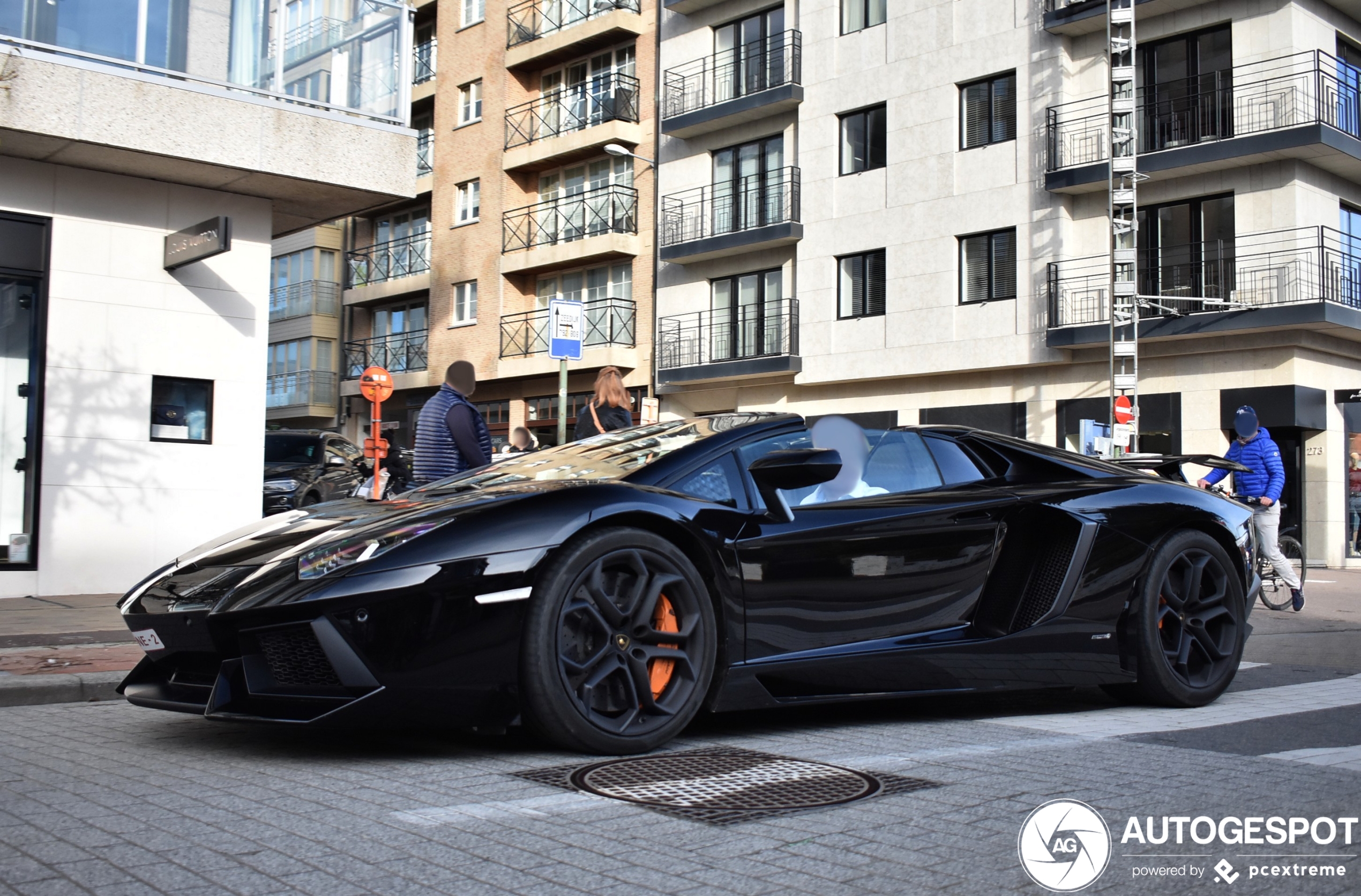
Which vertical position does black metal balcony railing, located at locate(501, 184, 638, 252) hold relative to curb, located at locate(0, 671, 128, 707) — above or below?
above

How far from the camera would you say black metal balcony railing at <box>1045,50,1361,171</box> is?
70.4 feet

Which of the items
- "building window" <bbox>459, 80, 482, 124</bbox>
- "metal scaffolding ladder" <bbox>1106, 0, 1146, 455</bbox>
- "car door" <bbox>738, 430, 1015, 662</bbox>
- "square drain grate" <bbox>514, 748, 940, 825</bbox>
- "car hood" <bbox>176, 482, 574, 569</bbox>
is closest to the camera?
"square drain grate" <bbox>514, 748, 940, 825</bbox>

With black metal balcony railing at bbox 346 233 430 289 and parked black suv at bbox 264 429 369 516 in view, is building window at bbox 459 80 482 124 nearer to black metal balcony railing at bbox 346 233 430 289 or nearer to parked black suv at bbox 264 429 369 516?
black metal balcony railing at bbox 346 233 430 289

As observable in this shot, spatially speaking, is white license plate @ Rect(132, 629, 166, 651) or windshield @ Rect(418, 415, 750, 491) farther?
windshield @ Rect(418, 415, 750, 491)

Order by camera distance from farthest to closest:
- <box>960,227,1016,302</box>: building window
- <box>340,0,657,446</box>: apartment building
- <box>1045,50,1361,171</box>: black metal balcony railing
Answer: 1. <box>340,0,657,446</box>: apartment building
2. <box>960,227,1016,302</box>: building window
3. <box>1045,50,1361,171</box>: black metal balcony railing

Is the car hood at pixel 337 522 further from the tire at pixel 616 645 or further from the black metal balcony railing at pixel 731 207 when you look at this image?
the black metal balcony railing at pixel 731 207

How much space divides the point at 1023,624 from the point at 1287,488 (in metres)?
20.1

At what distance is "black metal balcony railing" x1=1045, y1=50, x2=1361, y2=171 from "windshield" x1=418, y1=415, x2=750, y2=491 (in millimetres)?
19585

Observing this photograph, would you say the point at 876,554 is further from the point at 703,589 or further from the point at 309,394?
the point at 309,394

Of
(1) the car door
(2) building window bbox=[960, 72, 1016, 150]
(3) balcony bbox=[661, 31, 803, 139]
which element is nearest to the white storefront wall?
(1) the car door

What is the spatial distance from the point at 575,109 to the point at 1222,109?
16.9 m

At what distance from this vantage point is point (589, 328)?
32.4m

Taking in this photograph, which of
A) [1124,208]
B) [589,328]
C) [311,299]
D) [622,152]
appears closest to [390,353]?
[311,299]

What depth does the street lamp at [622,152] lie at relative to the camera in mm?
27938
